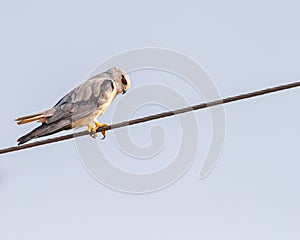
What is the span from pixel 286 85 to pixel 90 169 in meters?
5.97

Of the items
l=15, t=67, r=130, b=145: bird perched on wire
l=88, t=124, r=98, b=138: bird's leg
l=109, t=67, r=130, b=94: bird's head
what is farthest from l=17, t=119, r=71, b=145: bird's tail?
l=109, t=67, r=130, b=94: bird's head

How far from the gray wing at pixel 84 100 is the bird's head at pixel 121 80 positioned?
22 centimetres

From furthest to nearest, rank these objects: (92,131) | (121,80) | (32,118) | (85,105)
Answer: (121,80) → (85,105) → (92,131) → (32,118)

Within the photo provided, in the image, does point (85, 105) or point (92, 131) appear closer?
point (92, 131)

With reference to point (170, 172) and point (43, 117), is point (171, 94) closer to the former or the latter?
point (170, 172)

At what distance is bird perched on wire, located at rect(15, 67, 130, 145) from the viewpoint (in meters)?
11.8

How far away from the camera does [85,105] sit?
41.2 ft

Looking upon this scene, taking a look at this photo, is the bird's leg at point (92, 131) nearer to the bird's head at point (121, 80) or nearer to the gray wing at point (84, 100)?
the gray wing at point (84, 100)

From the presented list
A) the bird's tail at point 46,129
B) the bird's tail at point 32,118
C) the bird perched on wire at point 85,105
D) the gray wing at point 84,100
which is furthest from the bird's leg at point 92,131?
the bird's tail at point 32,118

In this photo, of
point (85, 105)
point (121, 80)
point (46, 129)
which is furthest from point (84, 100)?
point (46, 129)

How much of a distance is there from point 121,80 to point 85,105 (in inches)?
42.7

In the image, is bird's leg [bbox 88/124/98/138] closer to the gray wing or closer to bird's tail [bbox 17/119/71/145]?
the gray wing

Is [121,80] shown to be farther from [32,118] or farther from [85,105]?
[32,118]

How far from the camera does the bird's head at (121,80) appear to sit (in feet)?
43.7
